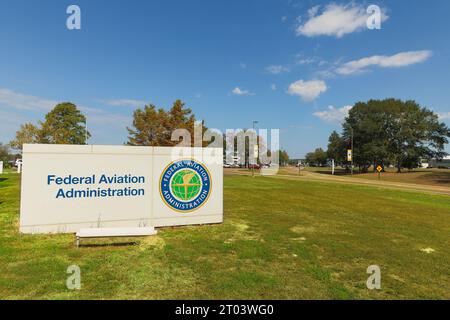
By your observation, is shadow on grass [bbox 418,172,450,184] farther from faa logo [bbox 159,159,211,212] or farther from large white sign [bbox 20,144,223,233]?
large white sign [bbox 20,144,223,233]

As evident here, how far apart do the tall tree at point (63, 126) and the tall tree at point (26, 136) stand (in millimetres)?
1967

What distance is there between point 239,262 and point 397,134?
63.7m

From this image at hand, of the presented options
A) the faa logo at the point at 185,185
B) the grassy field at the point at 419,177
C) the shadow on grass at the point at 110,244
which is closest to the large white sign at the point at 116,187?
the faa logo at the point at 185,185

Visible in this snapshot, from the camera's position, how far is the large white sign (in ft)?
24.1

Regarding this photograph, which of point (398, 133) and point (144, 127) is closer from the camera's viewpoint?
point (144, 127)

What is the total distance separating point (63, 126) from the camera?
46062 millimetres

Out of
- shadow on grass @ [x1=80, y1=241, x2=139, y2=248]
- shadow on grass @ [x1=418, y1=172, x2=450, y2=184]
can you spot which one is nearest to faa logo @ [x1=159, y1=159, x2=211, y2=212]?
shadow on grass @ [x1=80, y1=241, x2=139, y2=248]

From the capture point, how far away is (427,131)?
55.5 metres

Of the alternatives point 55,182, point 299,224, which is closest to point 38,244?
point 55,182

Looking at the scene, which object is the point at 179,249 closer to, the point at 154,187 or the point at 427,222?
the point at 154,187

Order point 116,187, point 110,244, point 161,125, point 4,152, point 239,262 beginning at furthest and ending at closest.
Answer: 1. point 4,152
2. point 161,125
3. point 116,187
4. point 110,244
5. point 239,262

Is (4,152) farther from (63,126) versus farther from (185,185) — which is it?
(185,185)

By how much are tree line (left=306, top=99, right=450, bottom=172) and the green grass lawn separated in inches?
2159

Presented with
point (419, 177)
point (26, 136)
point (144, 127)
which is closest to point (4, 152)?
point (26, 136)
